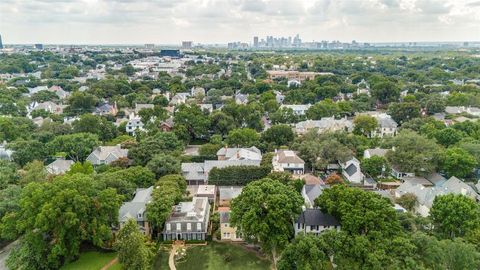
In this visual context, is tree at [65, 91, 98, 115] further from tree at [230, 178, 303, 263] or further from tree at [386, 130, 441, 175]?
tree at [386, 130, 441, 175]

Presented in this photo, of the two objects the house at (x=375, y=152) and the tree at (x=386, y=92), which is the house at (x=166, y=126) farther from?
the tree at (x=386, y=92)

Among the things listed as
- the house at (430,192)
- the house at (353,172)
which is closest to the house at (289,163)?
the house at (353,172)

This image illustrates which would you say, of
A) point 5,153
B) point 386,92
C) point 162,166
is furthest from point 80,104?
point 386,92

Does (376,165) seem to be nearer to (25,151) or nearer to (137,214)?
(137,214)

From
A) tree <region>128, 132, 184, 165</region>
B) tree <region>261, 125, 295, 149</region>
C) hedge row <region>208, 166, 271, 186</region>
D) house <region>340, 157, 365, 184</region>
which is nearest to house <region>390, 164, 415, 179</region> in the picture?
house <region>340, 157, 365, 184</region>

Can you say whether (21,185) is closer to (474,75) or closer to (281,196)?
(281,196)

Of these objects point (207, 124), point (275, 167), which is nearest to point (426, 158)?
point (275, 167)
